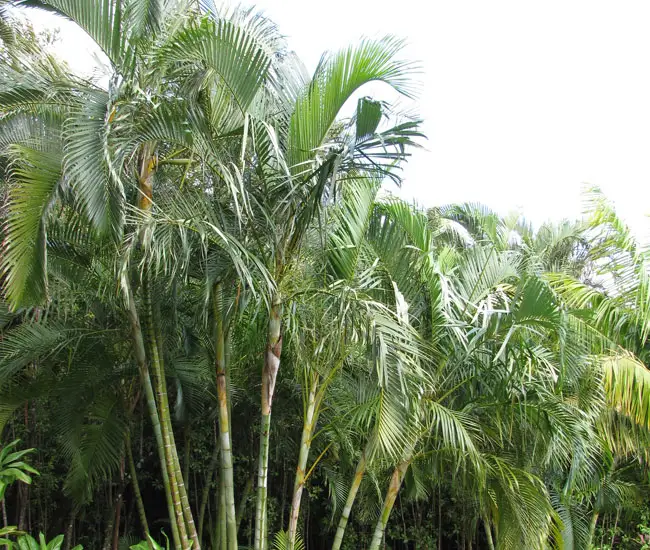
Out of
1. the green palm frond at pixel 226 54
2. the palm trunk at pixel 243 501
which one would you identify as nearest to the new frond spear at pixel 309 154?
the green palm frond at pixel 226 54

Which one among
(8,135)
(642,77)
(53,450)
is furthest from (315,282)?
(642,77)

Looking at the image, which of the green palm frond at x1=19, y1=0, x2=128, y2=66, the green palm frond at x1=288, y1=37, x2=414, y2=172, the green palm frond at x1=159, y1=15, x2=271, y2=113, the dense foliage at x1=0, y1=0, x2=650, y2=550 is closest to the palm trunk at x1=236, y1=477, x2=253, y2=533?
the dense foliage at x1=0, y1=0, x2=650, y2=550

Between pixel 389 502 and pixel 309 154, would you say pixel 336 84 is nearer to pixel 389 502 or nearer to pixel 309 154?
pixel 309 154

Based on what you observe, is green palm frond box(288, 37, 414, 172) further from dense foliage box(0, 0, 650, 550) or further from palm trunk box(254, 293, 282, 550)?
palm trunk box(254, 293, 282, 550)

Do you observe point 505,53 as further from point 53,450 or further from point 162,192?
point 53,450

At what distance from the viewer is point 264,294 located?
3832 millimetres

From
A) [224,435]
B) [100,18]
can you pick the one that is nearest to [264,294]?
[224,435]

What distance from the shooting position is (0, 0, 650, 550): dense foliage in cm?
366

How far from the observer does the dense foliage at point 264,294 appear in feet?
12.0

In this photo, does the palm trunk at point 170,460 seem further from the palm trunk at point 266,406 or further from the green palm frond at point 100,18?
the green palm frond at point 100,18

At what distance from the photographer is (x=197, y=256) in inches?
181

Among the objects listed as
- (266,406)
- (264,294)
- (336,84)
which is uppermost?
(336,84)

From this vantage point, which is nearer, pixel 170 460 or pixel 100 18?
pixel 100 18

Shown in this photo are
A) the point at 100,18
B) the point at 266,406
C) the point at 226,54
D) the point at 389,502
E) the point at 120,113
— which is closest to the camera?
the point at 226,54
